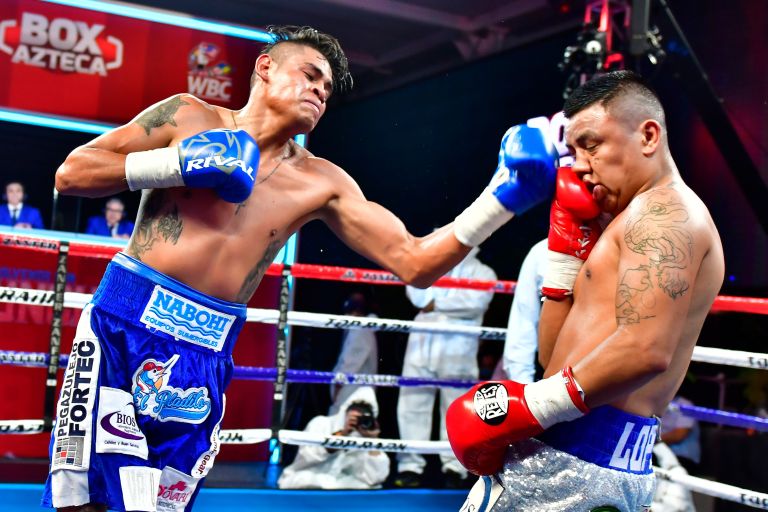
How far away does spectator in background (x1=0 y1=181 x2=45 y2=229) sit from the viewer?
17.6 feet

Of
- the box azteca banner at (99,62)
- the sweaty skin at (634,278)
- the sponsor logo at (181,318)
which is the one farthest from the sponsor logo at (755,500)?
the box azteca banner at (99,62)

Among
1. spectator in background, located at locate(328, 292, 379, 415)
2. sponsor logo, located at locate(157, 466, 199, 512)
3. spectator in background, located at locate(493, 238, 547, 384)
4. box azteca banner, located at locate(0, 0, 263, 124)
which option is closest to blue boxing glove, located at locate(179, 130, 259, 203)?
sponsor logo, located at locate(157, 466, 199, 512)

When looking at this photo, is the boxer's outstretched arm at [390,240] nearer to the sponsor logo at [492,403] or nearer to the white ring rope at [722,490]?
the sponsor logo at [492,403]

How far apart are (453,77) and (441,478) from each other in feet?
10.9

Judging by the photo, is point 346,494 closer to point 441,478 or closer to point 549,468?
point 441,478

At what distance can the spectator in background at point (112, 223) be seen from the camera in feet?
17.5

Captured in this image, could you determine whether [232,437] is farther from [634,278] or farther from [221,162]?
[634,278]

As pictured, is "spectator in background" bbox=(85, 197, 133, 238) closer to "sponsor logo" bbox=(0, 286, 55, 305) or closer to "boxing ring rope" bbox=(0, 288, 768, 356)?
"boxing ring rope" bbox=(0, 288, 768, 356)

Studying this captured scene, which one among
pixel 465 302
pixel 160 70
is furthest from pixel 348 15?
pixel 465 302

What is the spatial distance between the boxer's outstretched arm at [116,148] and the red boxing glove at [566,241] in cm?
97

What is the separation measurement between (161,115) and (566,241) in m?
1.06

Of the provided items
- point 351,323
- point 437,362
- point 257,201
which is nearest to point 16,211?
point 437,362

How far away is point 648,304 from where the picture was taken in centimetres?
152

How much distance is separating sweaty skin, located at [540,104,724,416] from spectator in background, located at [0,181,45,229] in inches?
180
